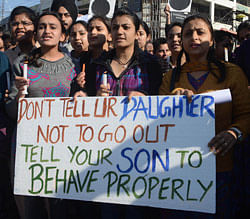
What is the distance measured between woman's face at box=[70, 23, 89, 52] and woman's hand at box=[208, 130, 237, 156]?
2179mm

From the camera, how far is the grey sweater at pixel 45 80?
243 cm

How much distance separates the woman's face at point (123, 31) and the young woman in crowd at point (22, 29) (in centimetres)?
103

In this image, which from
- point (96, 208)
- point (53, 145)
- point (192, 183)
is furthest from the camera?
point (96, 208)

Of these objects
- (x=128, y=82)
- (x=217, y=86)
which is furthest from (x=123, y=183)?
(x=217, y=86)

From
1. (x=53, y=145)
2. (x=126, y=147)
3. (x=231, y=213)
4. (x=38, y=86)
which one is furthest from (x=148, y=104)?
(x=231, y=213)

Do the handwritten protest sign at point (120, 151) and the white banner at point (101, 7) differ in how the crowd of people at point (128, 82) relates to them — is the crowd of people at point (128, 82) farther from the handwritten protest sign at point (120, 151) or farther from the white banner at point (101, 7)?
the white banner at point (101, 7)

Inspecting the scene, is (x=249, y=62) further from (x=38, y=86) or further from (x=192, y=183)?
(x=38, y=86)

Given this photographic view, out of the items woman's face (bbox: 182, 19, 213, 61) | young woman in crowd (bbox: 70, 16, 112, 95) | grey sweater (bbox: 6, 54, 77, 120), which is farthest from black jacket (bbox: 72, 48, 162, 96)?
young woman in crowd (bbox: 70, 16, 112, 95)

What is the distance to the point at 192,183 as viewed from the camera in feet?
6.26

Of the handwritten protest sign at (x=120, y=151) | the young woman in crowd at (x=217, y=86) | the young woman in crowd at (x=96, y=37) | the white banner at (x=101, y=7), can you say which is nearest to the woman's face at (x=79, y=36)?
the young woman in crowd at (x=96, y=37)

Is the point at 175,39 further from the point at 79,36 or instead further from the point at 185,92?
the point at 185,92

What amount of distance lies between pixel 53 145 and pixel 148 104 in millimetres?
780

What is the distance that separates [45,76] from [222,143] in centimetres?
151

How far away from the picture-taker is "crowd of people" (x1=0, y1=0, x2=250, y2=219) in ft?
6.91
